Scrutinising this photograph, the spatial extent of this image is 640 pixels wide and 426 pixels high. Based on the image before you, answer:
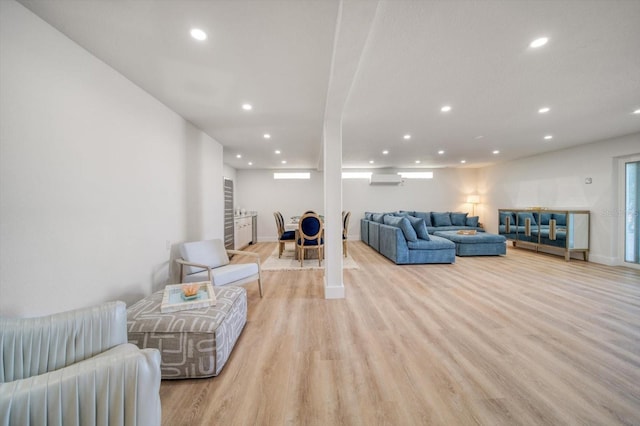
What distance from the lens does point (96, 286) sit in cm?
196

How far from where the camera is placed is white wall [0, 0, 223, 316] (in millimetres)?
1422

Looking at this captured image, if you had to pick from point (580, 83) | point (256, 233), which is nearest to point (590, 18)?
point (580, 83)

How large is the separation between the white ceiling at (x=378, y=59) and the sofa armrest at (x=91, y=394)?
6.50 ft

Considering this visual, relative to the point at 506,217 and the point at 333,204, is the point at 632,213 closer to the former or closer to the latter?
the point at 506,217

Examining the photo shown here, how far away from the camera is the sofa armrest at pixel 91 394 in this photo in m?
0.74

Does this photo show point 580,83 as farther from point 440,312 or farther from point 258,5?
point 258,5

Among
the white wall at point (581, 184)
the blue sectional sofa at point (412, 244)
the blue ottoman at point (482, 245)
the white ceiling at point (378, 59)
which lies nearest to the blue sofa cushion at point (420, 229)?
the blue sectional sofa at point (412, 244)

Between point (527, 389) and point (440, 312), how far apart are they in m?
1.06

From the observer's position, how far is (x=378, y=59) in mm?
2062

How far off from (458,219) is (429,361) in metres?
6.82

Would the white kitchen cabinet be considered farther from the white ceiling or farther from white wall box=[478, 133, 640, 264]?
white wall box=[478, 133, 640, 264]

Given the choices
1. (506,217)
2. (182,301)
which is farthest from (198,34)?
(506,217)

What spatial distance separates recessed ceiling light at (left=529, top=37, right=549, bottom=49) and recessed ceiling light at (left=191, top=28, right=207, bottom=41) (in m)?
2.62

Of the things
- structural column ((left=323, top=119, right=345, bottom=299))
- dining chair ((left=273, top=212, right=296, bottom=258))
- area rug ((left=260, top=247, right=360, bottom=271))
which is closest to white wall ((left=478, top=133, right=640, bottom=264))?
area rug ((left=260, top=247, right=360, bottom=271))
